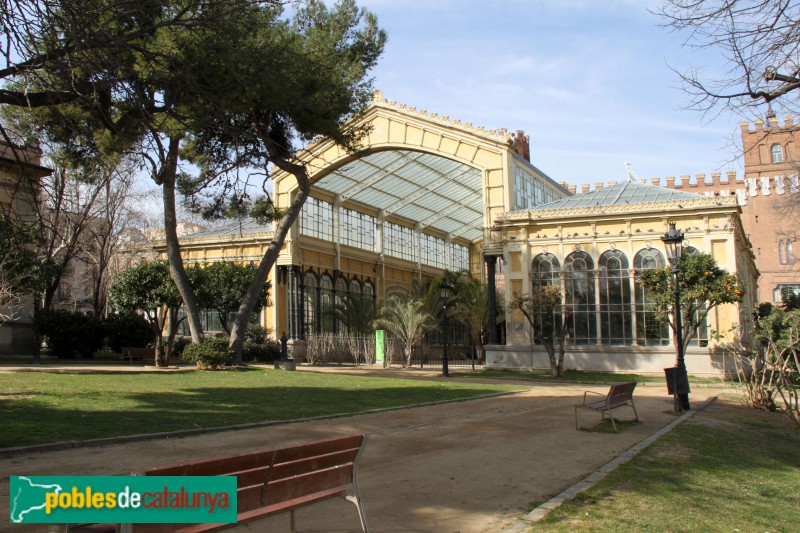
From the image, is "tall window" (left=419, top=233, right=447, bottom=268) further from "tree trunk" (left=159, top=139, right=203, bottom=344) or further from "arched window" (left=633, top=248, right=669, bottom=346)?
"tree trunk" (left=159, top=139, right=203, bottom=344)

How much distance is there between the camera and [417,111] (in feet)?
123

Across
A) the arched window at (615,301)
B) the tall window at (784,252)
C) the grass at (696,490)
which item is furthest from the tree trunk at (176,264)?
the tall window at (784,252)

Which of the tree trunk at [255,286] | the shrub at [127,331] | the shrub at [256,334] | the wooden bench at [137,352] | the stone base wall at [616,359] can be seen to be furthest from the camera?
the shrub at [256,334]

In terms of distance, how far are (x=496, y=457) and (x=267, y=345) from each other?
87.7 ft

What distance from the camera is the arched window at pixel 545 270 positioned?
111 feet

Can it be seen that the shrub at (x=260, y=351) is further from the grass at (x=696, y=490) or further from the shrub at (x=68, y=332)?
the grass at (x=696, y=490)

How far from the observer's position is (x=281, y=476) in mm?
5336

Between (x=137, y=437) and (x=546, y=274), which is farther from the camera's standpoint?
(x=546, y=274)

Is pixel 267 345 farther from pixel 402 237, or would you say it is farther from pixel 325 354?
pixel 402 237

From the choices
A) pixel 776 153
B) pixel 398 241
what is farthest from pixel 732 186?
pixel 398 241

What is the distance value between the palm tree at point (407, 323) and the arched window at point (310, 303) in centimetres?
641

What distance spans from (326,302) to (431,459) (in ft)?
111

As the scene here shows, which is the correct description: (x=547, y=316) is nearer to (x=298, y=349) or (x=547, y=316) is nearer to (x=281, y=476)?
(x=298, y=349)

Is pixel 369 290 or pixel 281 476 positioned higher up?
pixel 369 290
